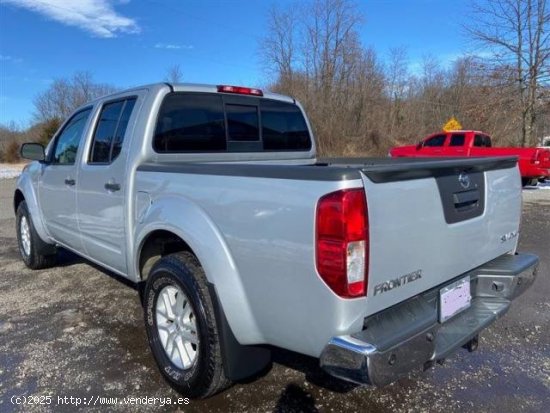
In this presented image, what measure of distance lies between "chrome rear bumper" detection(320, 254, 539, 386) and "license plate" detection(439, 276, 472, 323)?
4 centimetres

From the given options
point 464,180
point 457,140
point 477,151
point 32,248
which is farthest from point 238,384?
point 457,140

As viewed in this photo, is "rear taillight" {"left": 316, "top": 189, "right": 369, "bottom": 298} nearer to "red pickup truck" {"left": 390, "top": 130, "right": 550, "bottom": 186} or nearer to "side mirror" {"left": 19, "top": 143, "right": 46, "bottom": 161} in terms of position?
"side mirror" {"left": 19, "top": 143, "right": 46, "bottom": 161}

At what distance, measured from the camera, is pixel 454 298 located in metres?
2.59

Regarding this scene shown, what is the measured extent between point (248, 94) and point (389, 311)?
8.24 feet

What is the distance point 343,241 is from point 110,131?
8.57 ft

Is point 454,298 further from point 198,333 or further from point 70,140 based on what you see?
point 70,140

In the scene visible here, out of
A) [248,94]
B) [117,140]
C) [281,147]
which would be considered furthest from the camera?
[281,147]

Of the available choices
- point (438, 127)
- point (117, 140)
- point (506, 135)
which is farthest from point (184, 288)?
point (438, 127)

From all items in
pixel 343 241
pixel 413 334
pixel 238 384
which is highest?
pixel 343 241

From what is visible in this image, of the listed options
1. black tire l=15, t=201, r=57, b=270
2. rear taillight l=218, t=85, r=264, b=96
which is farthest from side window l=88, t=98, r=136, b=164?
black tire l=15, t=201, r=57, b=270

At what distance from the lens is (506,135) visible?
29078 millimetres

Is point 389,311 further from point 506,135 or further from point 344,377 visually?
point 506,135

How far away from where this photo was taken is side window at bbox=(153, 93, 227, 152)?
3447mm

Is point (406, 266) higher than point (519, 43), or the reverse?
point (519, 43)
